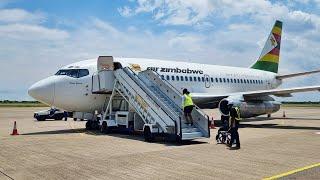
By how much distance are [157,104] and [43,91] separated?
19.1 ft

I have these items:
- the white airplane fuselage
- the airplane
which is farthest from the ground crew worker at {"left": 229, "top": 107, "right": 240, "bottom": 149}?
the white airplane fuselage

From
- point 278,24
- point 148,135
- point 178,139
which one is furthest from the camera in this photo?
point 278,24

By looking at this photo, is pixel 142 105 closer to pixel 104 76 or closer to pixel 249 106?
pixel 104 76

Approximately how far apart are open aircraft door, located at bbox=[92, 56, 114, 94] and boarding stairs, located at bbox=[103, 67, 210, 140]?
0.94 ft

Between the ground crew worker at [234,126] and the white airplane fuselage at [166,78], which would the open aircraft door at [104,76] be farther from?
the ground crew worker at [234,126]

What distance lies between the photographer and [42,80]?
60.4 ft

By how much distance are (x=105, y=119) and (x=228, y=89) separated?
12182mm

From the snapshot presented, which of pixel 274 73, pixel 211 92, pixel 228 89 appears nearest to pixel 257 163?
pixel 211 92

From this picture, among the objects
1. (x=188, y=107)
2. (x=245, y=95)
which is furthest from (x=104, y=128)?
(x=245, y=95)

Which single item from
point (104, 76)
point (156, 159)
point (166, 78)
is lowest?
point (156, 159)

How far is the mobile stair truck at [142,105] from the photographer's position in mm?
15148

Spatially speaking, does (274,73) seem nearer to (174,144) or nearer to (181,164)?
(174,144)

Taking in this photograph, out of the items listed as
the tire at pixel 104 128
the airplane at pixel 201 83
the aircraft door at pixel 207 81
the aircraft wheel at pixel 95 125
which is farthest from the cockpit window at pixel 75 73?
the aircraft door at pixel 207 81

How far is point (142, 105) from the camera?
16547mm
